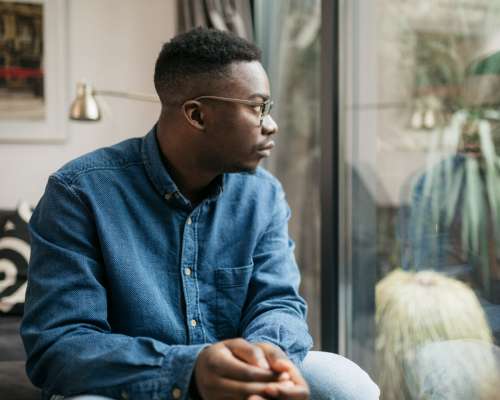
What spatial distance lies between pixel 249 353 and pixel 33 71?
2.60m

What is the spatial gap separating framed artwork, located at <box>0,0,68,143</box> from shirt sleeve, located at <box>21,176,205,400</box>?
2059 mm

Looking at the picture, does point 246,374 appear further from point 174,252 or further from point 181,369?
point 174,252

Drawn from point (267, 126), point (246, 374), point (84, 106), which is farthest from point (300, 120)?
point (246, 374)

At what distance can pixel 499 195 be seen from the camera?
145 cm

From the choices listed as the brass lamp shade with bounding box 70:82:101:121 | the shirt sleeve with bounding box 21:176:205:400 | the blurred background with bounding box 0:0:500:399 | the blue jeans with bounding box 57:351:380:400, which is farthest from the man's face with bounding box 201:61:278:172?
the brass lamp shade with bounding box 70:82:101:121

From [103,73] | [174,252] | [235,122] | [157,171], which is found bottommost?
[174,252]

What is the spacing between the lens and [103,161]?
123 cm

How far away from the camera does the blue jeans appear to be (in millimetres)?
1123

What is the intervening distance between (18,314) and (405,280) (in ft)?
4.63

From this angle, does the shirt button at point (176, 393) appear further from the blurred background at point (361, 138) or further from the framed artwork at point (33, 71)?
the framed artwork at point (33, 71)

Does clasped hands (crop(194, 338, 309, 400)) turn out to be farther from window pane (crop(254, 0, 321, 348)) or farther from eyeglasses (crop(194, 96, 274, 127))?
window pane (crop(254, 0, 321, 348))

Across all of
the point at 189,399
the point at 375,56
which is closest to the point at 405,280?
the point at 375,56

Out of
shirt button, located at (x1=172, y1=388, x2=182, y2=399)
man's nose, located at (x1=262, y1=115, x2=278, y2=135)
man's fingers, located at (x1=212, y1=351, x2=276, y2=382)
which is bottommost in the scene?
shirt button, located at (x1=172, y1=388, x2=182, y2=399)

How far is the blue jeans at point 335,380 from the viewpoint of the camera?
112 cm
